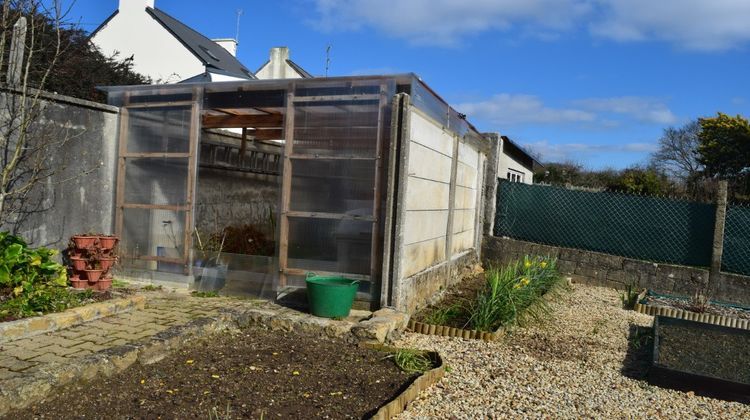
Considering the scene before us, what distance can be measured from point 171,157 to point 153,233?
975 millimetres

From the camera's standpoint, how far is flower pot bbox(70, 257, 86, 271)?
5.93m

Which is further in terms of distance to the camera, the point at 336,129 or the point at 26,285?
the point at 336,129

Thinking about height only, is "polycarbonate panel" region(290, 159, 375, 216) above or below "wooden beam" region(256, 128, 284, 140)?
below

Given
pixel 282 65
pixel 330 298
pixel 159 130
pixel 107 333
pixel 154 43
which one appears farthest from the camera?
pixel 282 65

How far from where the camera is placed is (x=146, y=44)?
781 inches

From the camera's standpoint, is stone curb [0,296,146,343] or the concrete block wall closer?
stone curb [0,296,146,343]

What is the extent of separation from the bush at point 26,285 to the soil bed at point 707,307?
7.31m

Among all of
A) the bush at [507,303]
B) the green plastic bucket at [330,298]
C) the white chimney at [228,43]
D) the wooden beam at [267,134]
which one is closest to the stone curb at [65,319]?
the green plastic bucket at [330,298]

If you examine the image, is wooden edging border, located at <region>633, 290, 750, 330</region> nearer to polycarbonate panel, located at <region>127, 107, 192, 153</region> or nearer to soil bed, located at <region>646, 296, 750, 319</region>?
soil bed, located at <region>646, 296, 750, 319</region>

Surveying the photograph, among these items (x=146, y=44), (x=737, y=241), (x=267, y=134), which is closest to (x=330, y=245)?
(x=267, y=134)

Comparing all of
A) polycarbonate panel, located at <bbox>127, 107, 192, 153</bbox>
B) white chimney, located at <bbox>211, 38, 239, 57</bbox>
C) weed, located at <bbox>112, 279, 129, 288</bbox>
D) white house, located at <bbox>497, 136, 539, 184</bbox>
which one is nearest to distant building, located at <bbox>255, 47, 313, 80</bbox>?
white chimney, located at <bbox>211, 38, 239, 57</bbox>

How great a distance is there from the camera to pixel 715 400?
4270 millimetres

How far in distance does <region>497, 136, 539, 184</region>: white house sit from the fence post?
3.85 m

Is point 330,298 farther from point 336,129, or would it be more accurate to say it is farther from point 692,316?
point 692,316
